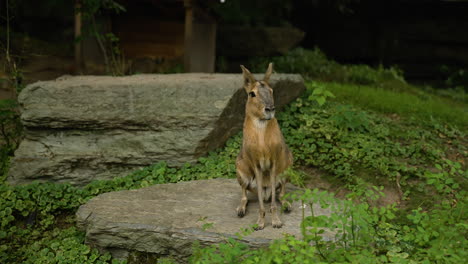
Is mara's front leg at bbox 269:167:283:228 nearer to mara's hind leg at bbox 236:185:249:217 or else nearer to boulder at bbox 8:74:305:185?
mara's hind leg at bbox 236:185:249:217

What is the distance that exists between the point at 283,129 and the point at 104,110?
293cm

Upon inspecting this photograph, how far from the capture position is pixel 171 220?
5164mm

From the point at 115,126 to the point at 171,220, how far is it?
8.77 ft

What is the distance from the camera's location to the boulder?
7.14 metres

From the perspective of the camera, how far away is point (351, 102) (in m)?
8.84

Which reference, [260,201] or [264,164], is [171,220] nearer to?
[260,201]

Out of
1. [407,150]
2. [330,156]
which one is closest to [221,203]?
[330,156]

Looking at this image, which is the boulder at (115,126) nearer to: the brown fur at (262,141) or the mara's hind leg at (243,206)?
the mara's hind leg at (243,206)

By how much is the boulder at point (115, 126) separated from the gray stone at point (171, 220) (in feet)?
4.05

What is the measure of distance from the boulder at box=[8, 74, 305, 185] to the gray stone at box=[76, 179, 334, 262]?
123 cm

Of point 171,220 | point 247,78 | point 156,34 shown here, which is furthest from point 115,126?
point 156,34

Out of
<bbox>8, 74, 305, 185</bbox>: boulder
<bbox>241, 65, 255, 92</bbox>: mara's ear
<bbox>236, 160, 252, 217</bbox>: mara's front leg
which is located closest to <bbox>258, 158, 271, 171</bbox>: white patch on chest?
<bbox>236, 160, 252, 217</bbox>: mara's front leg

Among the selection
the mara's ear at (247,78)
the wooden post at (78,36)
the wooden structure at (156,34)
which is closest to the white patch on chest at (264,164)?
the mara's ear at (247,78)

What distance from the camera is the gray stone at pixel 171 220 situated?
481 cm
